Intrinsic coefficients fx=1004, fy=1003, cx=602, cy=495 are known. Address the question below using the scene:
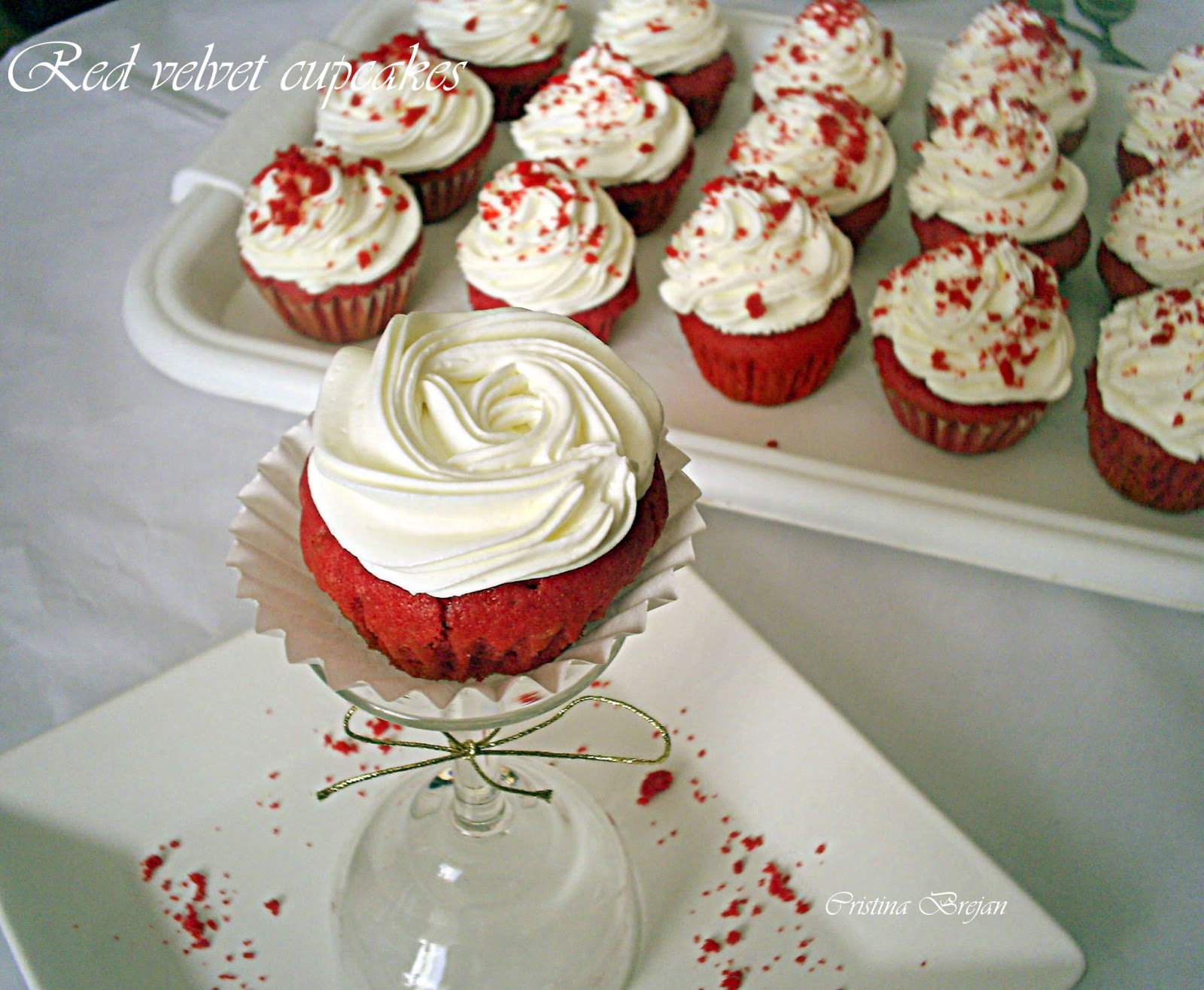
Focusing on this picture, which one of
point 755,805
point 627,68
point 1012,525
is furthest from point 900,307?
point 755,805

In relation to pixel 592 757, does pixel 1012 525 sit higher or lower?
lower

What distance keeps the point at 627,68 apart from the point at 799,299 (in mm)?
795

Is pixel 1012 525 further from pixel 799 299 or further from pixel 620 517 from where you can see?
pixel 620 517

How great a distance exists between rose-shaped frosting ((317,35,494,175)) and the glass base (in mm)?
1530

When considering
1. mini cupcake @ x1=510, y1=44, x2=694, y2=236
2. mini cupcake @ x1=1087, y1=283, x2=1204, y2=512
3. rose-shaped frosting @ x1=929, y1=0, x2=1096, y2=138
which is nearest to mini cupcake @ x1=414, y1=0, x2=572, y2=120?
mini cupcake @ x1=510, y1=44, x2=694, y2=236

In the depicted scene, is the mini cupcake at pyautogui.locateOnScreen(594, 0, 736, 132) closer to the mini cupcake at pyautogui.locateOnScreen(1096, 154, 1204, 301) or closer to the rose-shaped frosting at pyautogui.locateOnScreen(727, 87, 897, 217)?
the rose-shaped frosting at pyautogui.locateOnScreen(727, 87, 897, 217)

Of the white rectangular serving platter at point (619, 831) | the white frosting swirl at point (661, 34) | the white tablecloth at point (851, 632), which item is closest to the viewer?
the white rectangular serving platter at point (619, 831)

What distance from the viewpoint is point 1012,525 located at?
5.51ft

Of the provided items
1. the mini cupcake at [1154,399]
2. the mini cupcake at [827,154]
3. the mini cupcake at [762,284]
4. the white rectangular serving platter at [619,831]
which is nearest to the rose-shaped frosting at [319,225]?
the mini cupcake at [762,284]

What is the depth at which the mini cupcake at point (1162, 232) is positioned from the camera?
81.5 inches

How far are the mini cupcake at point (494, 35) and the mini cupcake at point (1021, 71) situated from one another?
1038 millimetres

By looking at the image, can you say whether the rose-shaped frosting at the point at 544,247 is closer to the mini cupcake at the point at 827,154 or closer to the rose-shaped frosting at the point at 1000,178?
the mini cupcake at the point at 827,154

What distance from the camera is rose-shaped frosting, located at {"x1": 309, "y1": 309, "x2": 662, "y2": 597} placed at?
0.93 meters

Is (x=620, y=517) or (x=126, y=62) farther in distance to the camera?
(x=126, y=62)
